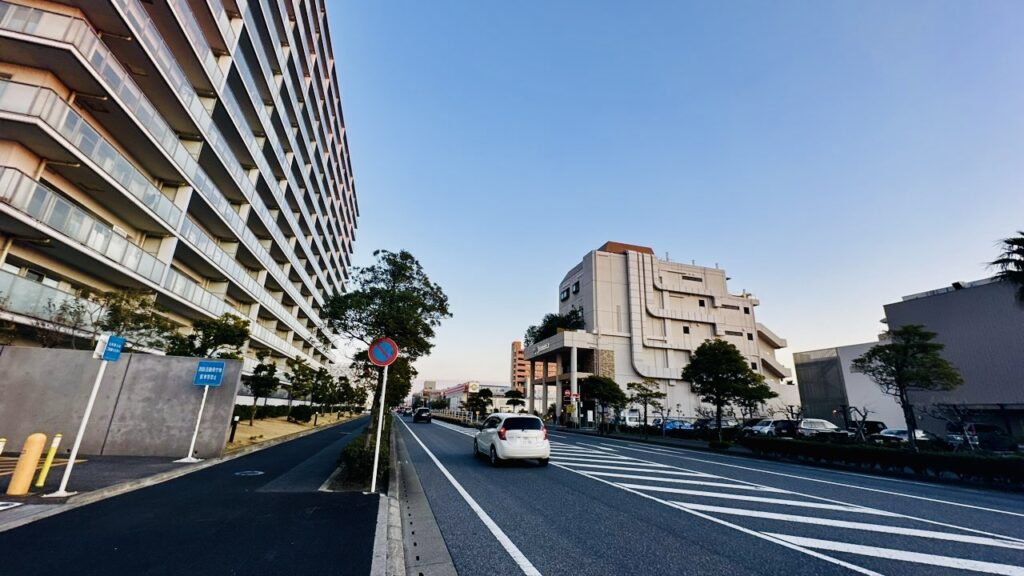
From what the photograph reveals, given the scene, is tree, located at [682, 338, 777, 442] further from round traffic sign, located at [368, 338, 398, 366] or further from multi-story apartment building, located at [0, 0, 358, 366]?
multi-story apartment building, located at [0, 0, 358, 366]

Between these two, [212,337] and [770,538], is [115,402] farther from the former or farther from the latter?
[770,538]

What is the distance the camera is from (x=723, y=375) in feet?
89.0

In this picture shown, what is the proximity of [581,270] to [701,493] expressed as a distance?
48.8m

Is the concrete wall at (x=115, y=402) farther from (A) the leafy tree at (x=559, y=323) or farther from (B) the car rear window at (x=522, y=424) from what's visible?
(A) the leafy tree at (x=559, y=323)

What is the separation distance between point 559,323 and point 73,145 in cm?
4899

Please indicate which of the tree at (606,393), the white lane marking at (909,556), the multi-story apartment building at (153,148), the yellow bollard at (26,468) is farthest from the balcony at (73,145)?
the tree at (606,393)

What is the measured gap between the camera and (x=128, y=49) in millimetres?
15609

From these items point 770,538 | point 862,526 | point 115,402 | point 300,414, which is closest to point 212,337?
point 115,402

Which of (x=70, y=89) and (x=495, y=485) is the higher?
(x=70, y=89)

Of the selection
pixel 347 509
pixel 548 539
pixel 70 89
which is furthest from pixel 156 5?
pixel 548 539

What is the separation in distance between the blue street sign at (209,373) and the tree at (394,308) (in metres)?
4.88

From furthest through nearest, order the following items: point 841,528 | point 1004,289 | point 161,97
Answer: point 1004,289, point 161,97, point 841,528

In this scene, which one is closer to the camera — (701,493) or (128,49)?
(701,493)

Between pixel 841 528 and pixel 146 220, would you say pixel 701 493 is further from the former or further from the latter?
pixel 146 220
